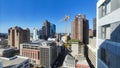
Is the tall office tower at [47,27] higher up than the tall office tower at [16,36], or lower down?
higher up

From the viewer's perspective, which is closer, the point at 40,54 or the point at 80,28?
the point at 40,54

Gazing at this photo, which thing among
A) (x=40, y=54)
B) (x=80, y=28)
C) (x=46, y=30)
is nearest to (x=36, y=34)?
(x=46, y=30)

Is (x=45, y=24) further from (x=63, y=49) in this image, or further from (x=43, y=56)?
(x=43, y=56)

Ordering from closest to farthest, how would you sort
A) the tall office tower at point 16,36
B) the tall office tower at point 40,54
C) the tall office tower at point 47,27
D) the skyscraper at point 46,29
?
1. the tall office tower at point 40,54
2. the tall office tower at point 16,36
3. the tall office tower at point 47,27
4. the skyscraper at point 46,29

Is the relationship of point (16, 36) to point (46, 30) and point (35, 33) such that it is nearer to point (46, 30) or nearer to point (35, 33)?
point (46, 30)

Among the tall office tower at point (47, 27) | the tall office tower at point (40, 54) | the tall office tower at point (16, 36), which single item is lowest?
the tall office tower at point (40, 54)

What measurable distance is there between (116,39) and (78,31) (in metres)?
58.2

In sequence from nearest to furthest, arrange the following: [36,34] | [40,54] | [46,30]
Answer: [40,54], [46,30], [36,34]

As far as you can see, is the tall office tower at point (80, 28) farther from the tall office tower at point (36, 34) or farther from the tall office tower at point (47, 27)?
the tall office tower at point (36, 34)

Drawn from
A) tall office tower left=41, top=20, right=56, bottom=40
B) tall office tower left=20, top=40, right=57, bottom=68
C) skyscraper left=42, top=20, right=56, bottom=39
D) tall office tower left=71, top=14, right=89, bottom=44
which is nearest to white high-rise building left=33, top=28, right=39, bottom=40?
tall office tower left=41, top=20, right=56, bottom=40

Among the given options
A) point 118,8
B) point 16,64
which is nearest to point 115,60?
point 118,8

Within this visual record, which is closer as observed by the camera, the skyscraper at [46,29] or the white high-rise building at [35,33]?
the skyscraper at [46,29]

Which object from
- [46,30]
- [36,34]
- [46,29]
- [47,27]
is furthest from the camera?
→ [36,34]

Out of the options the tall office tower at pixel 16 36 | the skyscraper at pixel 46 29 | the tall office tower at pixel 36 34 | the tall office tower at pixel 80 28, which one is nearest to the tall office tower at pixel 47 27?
the skyscraper at pixel 46 29
